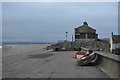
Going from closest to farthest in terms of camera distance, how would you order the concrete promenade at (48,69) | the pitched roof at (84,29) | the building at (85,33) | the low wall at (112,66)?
1. the low wall at (112,66)
2. the concrete promenade at (48,69)
3. the building at (85,33)
4. the pitched roof at (84,29)

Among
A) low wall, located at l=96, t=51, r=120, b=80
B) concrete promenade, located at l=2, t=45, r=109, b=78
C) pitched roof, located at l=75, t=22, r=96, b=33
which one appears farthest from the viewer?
pitched roof, located at l=75, t=22, r=96, b=33

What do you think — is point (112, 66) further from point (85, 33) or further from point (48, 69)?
point (85, 33)

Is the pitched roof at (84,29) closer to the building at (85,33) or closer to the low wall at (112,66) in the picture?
the building at (85,33)

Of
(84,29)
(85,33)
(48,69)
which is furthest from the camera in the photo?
(84,29)

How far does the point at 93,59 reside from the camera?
14.6 metres

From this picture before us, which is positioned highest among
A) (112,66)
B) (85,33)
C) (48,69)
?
(85,33)

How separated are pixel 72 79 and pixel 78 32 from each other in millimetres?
66845

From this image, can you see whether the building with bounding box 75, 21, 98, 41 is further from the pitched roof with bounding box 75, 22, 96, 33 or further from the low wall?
the low wall

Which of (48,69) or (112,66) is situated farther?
(48,69)

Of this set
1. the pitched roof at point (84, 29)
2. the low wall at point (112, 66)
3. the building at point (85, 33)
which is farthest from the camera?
the pitched roof at point (84, 29)

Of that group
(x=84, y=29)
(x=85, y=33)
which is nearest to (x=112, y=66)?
(x=85, y=33)

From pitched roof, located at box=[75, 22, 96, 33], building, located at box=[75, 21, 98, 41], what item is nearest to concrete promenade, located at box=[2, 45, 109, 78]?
building, located at box=[75, 21, 98, 41]

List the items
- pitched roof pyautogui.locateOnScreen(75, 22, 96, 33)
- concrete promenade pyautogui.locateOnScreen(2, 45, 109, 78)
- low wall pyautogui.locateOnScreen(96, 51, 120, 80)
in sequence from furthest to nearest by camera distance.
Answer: pitched roof pyautogui.locateOnScreen(75, 22, 96, 33) < concrete promenade pyautogui.locateOnScreen(2, 45, 109, 78) < low wall pyautogui.locateOnScreen(96, 51, 120, 80)

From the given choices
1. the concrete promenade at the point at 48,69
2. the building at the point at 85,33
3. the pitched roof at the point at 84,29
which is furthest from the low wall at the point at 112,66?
the pitched roof at the point at 84,29
